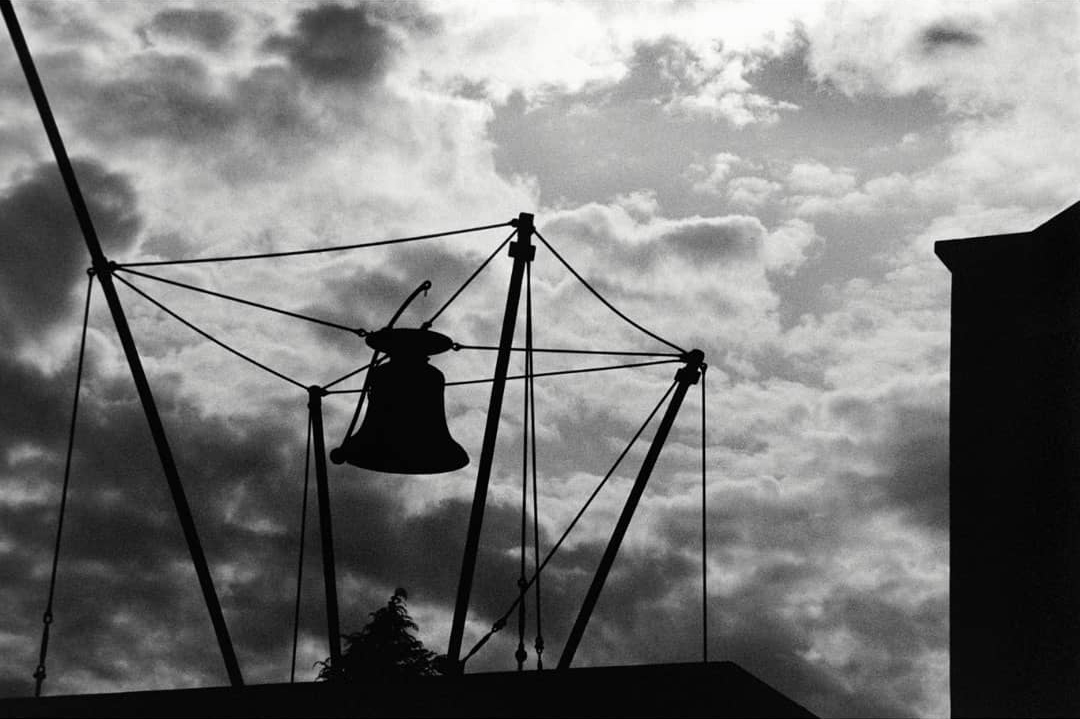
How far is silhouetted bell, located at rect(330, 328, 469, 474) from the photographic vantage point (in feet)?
30.3

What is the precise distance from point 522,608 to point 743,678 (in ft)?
8.68

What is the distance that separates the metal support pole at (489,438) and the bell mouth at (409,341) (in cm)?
43

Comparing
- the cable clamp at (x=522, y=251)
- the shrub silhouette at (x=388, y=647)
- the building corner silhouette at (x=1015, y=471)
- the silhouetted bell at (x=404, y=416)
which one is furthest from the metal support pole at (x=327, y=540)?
the shrub silhouette at (x=388, y=647)

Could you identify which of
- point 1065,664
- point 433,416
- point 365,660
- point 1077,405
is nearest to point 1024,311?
point 1077,405

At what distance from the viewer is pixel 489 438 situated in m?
9.41

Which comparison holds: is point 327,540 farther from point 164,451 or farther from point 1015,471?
point 1015,471

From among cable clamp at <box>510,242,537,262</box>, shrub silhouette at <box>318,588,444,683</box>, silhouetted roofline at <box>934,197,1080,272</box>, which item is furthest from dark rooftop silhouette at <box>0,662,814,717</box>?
shrub silhouette at <box>318,588,444,683</box>

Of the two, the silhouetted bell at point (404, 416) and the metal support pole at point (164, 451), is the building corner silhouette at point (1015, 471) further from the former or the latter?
the metal support pole at point (164, 451)

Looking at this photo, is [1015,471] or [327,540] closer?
[1015,471]

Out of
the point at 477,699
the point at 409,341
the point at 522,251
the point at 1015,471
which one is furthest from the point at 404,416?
the point at 1015,471

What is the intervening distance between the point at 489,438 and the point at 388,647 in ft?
59.6

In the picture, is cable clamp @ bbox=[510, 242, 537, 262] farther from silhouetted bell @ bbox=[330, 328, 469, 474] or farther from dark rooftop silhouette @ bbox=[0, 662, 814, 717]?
dark rooftop silhouette @ bbox=[0, 662, 814, 717]

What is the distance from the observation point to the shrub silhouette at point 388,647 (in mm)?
26016

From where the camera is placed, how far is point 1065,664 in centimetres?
872
